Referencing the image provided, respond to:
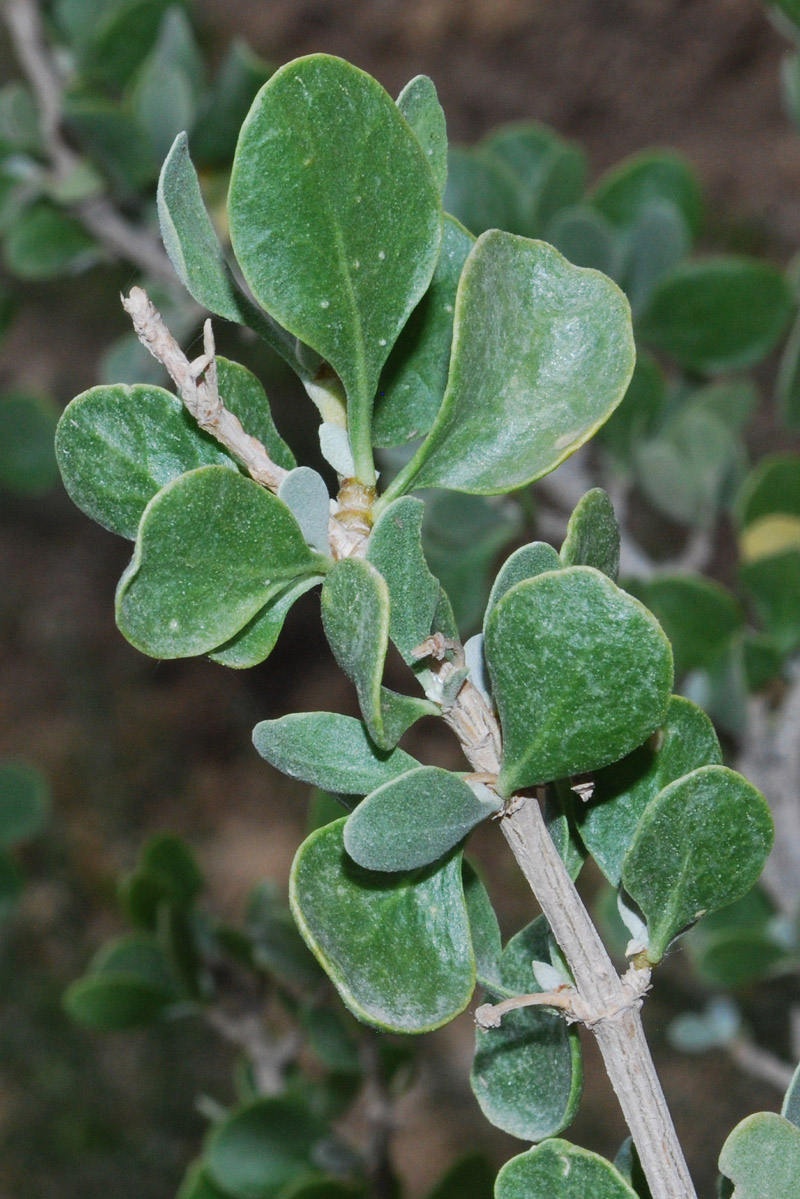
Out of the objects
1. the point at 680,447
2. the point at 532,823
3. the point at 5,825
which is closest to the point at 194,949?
the point at 5,825

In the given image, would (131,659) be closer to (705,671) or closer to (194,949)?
(194,949)

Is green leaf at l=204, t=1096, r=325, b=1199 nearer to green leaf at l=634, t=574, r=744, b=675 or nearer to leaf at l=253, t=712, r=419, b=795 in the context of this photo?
green leaf at l=634, t=574, r=744, b=675

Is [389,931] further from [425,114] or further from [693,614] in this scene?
[693,614]

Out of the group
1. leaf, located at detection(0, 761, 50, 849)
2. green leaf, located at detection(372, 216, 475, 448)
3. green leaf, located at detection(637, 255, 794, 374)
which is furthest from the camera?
leaf, located at detection(0, 761, 50, 849)

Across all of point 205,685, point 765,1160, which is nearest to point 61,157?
point 765,1160

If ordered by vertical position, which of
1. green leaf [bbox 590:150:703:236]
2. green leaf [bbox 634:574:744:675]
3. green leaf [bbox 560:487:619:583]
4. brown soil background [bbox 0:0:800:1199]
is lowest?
brown soil background [bbox 0:0:800:1199]

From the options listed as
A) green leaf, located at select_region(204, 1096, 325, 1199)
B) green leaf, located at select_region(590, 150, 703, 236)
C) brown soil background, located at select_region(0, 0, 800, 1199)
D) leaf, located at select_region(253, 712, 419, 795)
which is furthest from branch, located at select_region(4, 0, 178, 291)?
brown soil background, located at select_region(0, 0, 800, 1199)
